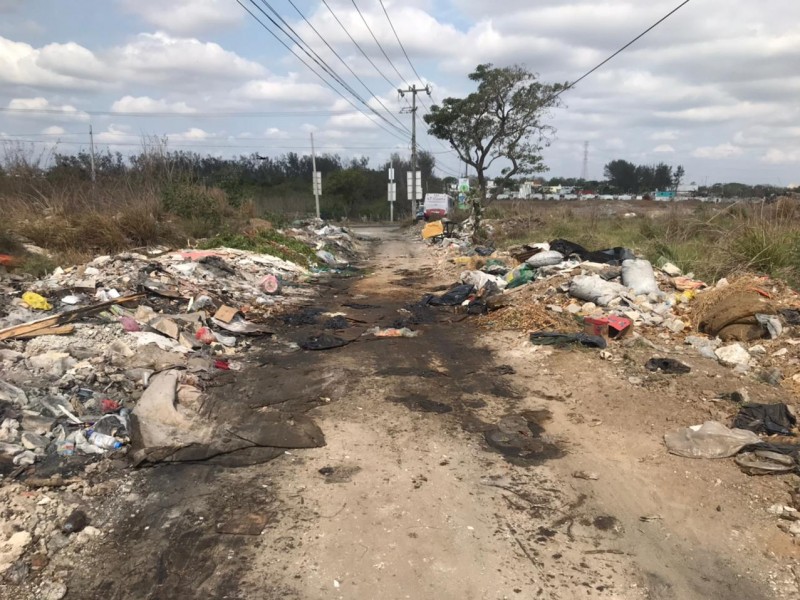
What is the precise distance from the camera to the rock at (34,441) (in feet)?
12.2

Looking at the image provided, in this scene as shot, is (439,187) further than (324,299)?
Yes

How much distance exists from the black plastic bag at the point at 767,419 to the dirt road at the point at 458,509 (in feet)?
0.99

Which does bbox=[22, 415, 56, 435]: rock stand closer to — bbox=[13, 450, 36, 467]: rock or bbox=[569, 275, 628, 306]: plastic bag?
bbox=[13, 450, 36, 467]: rock

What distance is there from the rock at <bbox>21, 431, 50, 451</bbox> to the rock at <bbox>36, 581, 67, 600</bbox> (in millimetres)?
1419

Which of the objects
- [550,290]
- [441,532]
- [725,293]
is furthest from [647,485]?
[550,290]

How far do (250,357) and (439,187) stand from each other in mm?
55987

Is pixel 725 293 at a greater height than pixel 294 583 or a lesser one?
greater

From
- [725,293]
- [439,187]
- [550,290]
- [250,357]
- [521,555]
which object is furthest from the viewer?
[439,187]

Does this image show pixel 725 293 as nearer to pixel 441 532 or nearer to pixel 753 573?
pixel 753 573

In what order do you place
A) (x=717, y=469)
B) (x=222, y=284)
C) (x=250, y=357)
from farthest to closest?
(x=222, y=284)
(x=250, y=357)
(x=717, y=469)

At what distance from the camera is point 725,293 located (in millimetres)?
6785

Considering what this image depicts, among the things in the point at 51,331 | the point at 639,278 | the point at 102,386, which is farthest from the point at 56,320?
the point at 639,278

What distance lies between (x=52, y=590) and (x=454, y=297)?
7601 millimetres

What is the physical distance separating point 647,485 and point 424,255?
15.0m
